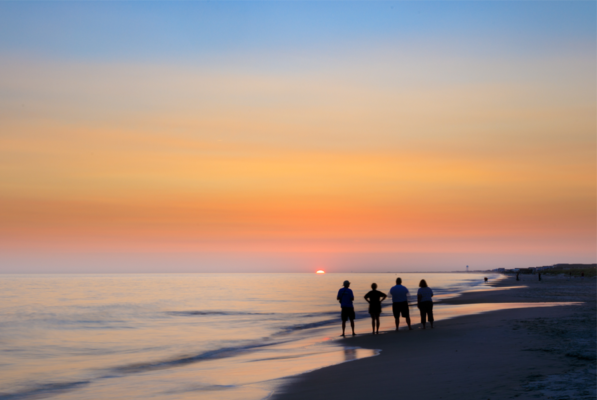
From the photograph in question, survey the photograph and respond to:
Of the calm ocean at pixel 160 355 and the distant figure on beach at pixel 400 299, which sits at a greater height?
the distant figure on beach at pixel 400 299

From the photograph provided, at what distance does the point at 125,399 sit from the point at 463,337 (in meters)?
9.95

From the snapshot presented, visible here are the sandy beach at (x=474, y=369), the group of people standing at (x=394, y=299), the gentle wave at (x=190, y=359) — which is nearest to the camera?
the sandy beach at (x=474, y=369)

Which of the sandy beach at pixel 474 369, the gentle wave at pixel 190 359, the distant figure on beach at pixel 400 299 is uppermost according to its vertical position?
the distant figure on beach at pixel 400 299

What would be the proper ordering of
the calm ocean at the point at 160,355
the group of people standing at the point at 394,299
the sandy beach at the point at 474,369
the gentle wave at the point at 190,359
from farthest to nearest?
the group of people standing at the point at 394,299, the gentle wave at the point at 190,359, the calm ocean at the point at 160,355, the sandy beach at the point at 474,369

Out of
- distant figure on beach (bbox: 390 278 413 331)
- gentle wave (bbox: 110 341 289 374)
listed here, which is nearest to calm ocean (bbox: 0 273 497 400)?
gentle wave (bbox: 110 341 289 374)

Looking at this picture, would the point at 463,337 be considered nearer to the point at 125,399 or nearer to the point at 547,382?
the point at 547,382

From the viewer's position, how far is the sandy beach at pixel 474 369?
8.19 m

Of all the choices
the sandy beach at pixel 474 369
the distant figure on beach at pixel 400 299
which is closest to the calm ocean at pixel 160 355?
the sandy beach at pixel 474 369

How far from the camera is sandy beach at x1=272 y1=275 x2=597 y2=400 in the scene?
26.9 feet

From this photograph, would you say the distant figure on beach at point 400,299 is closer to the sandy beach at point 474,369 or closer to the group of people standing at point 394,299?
the group of people standing at point 394,299

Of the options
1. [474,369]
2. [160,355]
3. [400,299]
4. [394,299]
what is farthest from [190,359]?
[474,369]

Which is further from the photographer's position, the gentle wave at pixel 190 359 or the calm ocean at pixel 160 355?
the gentle wave at pixel 190 359

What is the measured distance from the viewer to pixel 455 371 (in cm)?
1009

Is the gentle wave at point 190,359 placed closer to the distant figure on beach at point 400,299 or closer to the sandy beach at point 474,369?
the distant figure on beach at point 400,299
